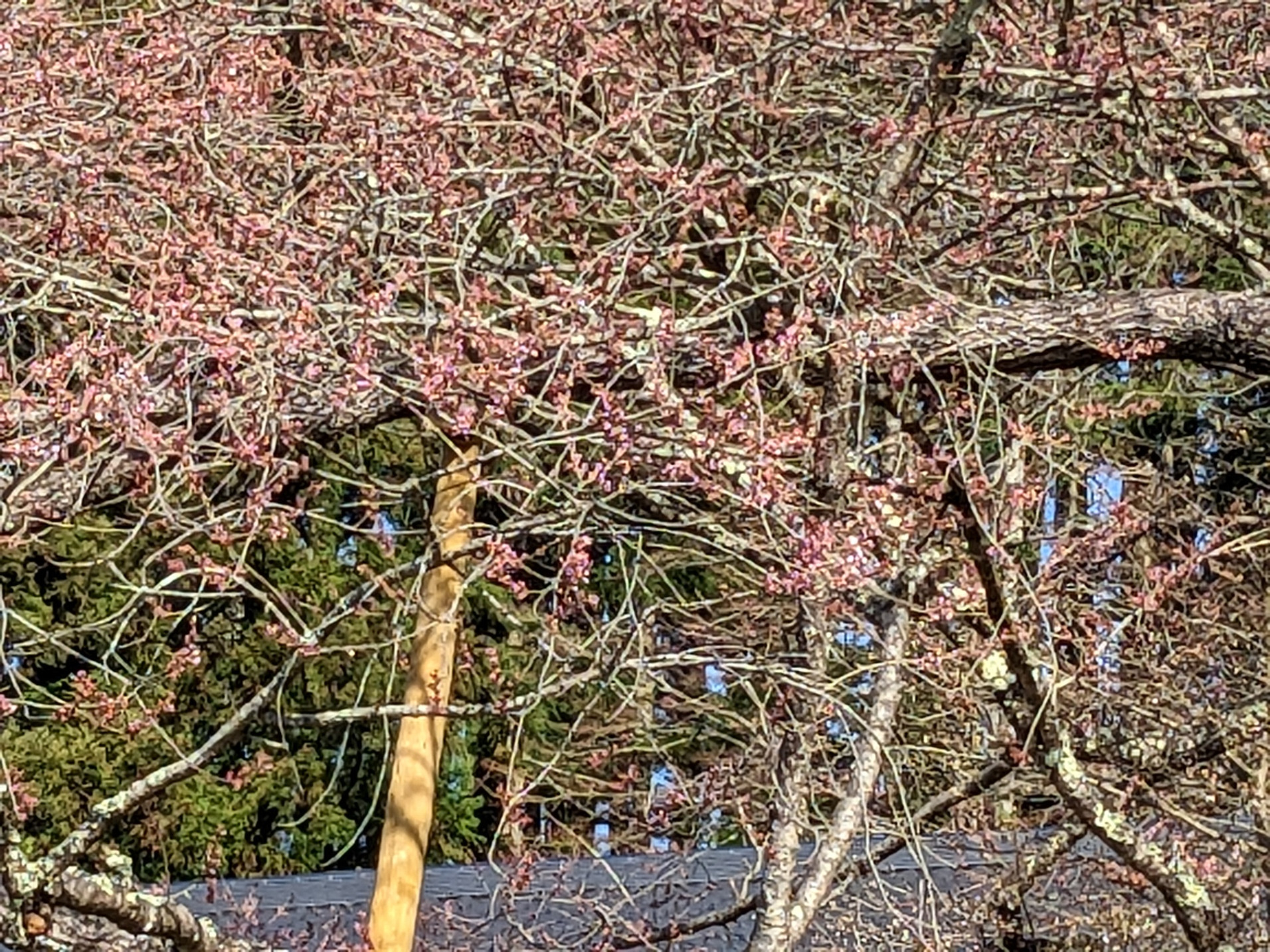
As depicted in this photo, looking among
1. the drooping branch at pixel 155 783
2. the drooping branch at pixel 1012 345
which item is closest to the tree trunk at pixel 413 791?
the drooping branch at pixel 1012 345

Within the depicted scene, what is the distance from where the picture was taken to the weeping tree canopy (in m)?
3.20

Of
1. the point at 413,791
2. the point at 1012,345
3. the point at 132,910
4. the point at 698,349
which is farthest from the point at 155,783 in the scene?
the point at 413,791

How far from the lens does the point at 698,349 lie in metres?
3.56

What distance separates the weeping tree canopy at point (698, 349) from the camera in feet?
10.5

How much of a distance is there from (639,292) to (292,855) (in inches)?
310

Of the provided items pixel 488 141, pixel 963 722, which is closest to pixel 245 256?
pixel 488 141

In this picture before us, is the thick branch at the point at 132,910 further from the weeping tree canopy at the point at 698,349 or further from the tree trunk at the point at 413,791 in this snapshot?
the tree trunk at the point at 413,791

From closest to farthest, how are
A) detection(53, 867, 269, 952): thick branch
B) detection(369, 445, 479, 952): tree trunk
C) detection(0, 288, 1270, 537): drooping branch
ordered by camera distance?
detection(53, 867, 269, 952): thick branch
detection(0, 288, 1270, 537): drooping branch
detection(369, 445, 479, 952): tree trunk

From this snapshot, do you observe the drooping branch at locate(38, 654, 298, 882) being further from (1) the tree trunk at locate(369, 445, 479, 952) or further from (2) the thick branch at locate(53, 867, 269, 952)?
(1) the tree trunk at locate(369, 445, 479, 952)

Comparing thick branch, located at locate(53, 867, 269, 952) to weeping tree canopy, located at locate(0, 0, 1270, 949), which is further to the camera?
weeping tree canopy, located at locate(0, 0, 1270, 949)

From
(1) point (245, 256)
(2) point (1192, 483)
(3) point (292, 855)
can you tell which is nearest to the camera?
(1) point (245, 256)

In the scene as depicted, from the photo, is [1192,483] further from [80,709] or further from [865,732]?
[80,709]

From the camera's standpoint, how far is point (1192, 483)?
18.4 ft

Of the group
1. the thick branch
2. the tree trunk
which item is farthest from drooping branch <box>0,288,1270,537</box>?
the tree trunk
